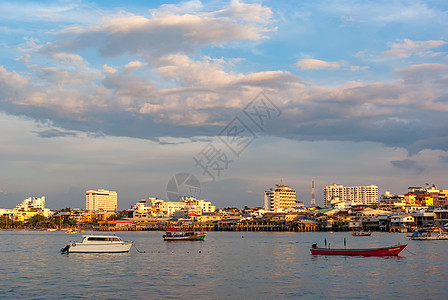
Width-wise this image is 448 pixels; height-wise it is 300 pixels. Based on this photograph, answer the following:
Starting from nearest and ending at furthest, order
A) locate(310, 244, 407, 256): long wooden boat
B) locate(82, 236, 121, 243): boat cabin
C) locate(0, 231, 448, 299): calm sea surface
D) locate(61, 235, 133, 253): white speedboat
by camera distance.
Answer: locate(0, 231, 448, 299): calm sea surface
locate(310, 244, 407, 256): long wooden boat
locate(61, 235, 133, 253): white speedboat
locate(82, 236, 121, 243): boat cabin

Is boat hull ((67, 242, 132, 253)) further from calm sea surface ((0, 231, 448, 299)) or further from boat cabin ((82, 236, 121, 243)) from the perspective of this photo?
calm sea surface ((0, 231, 448, 299))

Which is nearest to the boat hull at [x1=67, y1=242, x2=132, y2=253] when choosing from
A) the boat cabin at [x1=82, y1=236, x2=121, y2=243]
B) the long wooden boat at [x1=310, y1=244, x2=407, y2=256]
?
the boat cabin at [x1=82, y1=236, x2=121, y2=243]

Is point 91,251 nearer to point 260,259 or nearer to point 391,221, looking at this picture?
point 260,259

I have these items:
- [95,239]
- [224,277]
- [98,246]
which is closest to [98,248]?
[98,246]

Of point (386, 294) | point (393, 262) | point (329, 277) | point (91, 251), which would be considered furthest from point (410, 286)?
point (91, 251)

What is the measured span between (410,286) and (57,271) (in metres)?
35.0

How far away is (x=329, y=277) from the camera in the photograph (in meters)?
47.2

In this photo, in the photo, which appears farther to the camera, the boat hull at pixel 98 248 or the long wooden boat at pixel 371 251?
the boat hull at pixel 98 248

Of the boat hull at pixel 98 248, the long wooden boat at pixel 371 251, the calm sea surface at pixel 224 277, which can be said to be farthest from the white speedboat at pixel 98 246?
the long wooden boat at pixel 371 251

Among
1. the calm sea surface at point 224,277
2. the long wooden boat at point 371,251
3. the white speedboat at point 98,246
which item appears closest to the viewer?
the calm sea surface at point 224,277

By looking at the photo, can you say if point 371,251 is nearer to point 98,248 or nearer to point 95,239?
point 98,248

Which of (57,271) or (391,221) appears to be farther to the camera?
(391,221)

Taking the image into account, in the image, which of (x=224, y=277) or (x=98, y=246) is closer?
(x=224, y=277)

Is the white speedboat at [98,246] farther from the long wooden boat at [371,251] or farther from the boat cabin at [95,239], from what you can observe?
the long wooden boat at [371,251]
